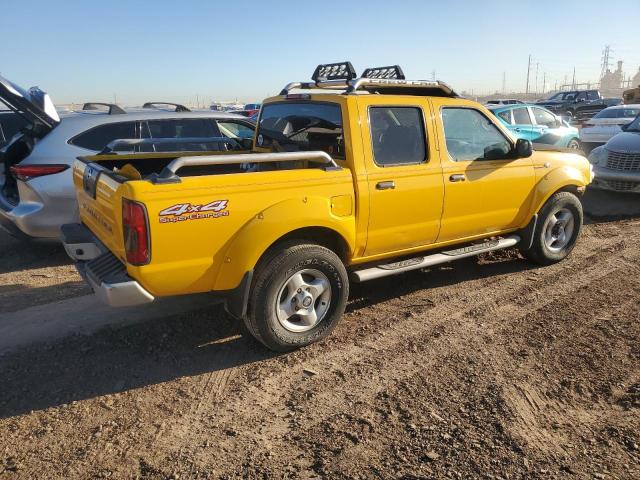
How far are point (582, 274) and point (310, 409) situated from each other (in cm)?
374

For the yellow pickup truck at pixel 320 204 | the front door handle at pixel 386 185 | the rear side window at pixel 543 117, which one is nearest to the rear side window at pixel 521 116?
the rear side window at pixel 543 117

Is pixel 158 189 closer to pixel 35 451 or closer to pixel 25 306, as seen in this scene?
pixel 35 451

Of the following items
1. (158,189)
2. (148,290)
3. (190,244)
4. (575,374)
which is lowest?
A: (575,374)

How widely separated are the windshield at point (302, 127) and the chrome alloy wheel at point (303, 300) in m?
1.02

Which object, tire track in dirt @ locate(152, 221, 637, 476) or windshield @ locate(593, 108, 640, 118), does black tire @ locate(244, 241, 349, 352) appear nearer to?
tire track in dirt @ locate(152, 221, 637, 476)

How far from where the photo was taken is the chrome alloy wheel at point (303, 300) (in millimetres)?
3871

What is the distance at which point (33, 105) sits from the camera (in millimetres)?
5629

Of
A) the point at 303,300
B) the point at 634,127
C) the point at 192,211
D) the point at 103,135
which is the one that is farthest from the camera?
the point at 634,127

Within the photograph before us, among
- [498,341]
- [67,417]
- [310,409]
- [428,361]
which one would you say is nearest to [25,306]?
[67,417]

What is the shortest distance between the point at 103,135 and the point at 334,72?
2943 mm

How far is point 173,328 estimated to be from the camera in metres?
4.31

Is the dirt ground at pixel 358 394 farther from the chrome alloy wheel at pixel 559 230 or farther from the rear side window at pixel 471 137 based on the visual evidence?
the rear side window at pixel 471 137

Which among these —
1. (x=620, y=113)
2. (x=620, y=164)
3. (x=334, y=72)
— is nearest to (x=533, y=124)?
(x=620, y=113)

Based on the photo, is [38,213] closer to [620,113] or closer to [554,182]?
[554,182]
